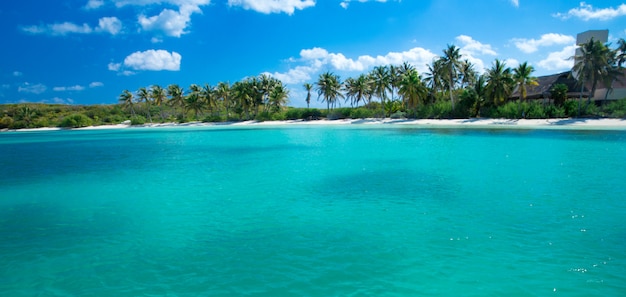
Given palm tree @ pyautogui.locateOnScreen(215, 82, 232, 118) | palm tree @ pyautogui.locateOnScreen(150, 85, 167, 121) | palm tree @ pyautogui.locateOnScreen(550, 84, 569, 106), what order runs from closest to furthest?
palm tree @ pyautogui.locateOnScreen(550, 84, 569, 106)
palm tree @ pyautogui.locateOnScreen(215, 82, 232, 118)
palm tree @ pyautogui.locateOnScreen(150, 85, 167, 121)

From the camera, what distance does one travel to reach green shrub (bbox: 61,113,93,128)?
256ft

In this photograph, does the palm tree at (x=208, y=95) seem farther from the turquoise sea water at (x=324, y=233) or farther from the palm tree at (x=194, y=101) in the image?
the turquoise sea water at (x=324, y=233)

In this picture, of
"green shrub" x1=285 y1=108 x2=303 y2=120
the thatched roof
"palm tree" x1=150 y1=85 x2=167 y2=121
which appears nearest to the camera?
A: the thatched roof

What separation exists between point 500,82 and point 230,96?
54759 mm

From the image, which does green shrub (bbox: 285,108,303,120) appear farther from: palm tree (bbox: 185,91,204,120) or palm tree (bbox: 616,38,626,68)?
palm tree (bbox: 616,38,626,68)

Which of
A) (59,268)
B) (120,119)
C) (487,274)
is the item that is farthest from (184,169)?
(120,119)

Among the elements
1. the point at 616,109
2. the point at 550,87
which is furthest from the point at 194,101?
the point at 616,109

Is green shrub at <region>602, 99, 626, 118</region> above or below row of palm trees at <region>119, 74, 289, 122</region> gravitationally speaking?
below

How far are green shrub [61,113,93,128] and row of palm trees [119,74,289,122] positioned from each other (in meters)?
9.49

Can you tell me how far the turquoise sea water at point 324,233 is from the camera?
5.71 metres

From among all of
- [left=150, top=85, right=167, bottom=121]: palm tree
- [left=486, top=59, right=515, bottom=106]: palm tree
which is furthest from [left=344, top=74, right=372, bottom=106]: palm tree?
[left=150, top=85, right=167, bottom=121]: palm tree

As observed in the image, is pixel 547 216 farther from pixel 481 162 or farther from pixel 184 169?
pixel 184 169

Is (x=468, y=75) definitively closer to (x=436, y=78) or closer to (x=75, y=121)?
(x=436, y=78)

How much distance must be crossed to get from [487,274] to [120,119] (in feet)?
312
